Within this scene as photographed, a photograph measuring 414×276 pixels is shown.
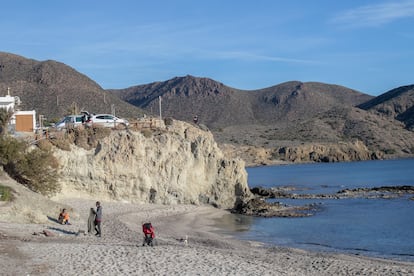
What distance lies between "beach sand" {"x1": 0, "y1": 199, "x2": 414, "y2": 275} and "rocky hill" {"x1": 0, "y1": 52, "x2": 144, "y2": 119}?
4762 centimetres

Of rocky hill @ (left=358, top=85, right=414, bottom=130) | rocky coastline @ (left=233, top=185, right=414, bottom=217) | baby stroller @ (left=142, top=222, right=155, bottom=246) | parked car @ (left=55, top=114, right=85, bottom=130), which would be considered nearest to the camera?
baby stroller @ (left=142, top=222, right=155, bottom=246)

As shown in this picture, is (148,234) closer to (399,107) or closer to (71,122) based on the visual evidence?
(71,122)

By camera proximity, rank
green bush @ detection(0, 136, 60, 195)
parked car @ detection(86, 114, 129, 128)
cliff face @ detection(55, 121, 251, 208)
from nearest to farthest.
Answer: green bush @ detection(0, 136, 60, 195) < cliff face @ detection(55, 121, 251, 208) < parked car @ detection(86, 114, 129, 128)

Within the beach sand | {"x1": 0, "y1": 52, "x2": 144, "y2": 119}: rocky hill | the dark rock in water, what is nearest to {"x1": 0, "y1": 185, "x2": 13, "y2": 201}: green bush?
the beach sand

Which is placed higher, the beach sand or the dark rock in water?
the beach sand

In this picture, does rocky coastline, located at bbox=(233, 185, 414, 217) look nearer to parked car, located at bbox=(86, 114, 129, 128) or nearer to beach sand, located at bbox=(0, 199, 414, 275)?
parked car, located at bbox=(86, 114, 129, 128)

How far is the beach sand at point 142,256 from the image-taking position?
1605cm

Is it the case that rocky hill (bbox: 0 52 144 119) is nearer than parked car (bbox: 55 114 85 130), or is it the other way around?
parked car (bbox: 55 114 85 130)

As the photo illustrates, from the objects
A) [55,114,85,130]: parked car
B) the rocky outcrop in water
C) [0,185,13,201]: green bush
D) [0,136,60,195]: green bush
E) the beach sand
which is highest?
[55,114,85,130]: parked car

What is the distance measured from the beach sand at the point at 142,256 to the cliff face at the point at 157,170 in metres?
6.97

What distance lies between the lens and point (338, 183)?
76438 mm

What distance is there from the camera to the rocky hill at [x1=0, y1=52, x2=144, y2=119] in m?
74.3

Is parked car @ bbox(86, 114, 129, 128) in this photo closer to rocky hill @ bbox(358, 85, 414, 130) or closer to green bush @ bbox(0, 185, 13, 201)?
green bush @ bbox(0, 185, 13, 201)

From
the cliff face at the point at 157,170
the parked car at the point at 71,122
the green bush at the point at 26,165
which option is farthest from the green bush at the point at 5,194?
the parked car at the point at 71,122
